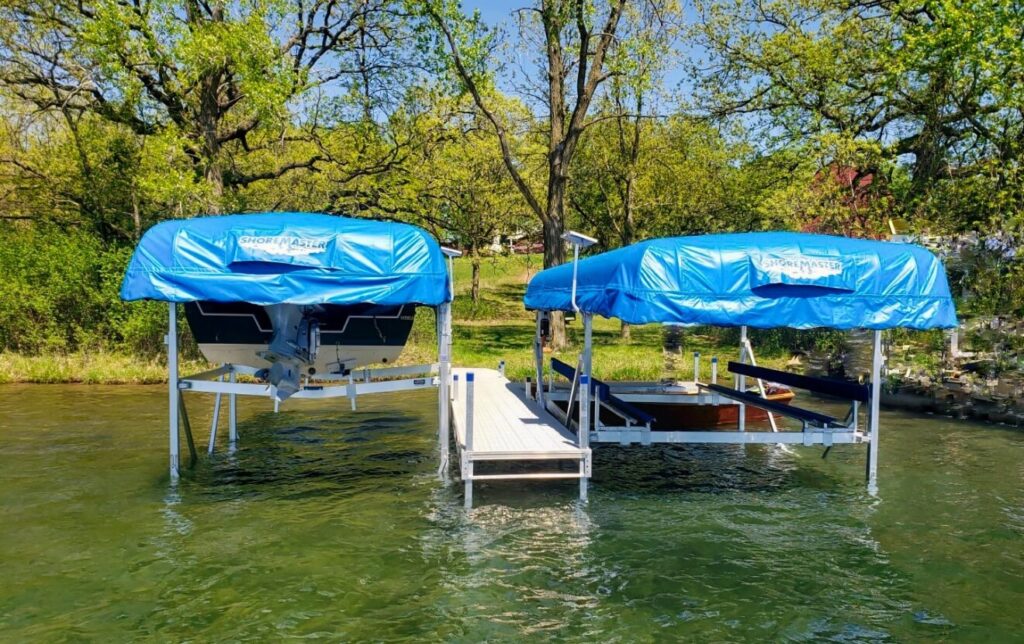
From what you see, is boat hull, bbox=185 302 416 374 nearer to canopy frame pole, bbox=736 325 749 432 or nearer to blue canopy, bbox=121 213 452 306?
blue canopy, bbox=121 213 452 306

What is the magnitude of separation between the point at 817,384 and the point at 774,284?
310 centimetres

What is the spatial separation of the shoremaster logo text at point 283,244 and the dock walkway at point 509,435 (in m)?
2.44

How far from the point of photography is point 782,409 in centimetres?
1077

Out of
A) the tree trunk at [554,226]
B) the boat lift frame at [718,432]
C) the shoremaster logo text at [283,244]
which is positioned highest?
the tree trunk at [554,226]

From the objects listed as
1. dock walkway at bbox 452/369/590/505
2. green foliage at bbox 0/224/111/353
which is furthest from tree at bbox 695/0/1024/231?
green foliage at bbox 0/224/111/353

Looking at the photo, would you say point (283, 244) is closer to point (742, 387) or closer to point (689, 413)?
point (689, 413)

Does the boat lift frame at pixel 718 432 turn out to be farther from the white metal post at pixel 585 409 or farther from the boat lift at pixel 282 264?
the boat lift at pixel 282 264

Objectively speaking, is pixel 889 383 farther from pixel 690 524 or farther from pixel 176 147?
pixel 176 147

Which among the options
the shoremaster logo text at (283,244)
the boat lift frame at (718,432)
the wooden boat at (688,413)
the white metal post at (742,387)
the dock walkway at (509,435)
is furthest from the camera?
the wooden boat at (688,413)

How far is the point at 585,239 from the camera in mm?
8961

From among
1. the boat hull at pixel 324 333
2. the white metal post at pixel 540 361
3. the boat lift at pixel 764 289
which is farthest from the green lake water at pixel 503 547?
the boat hull at pixel 324 333

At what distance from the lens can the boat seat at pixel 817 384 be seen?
10.0m

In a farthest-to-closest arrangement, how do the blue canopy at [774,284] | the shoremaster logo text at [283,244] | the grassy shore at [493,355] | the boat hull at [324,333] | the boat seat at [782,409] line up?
the grassy shore at [493,355] < the boat hull at [324,333] < the boat seat at [782,409] < the shoremaster logo text at [283,244] < the blue canopy at [774,284]

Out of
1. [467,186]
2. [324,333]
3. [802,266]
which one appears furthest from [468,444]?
[467,186]
